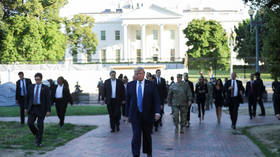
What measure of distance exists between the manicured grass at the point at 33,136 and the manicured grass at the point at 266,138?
16.0 feet

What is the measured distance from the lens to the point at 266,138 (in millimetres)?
10328

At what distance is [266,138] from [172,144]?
8.66 ft

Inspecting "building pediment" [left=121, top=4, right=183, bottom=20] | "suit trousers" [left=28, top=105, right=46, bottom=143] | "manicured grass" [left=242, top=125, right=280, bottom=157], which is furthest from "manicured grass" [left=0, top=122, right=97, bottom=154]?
"building pediment" [left=121, top=4, right=183, bottom=20]

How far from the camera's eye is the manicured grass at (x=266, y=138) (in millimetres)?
8580

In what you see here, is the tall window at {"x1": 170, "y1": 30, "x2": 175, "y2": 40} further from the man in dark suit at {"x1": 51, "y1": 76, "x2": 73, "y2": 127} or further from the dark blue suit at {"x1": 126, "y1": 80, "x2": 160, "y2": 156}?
the dark blue suit at {"x1": 126, "y1": 80, "x2": 160, "y2": 156}

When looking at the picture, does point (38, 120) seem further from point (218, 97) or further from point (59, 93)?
point (218, 97)

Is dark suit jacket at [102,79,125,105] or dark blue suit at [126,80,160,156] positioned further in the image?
dark suit jacket at [102,79,125,105]

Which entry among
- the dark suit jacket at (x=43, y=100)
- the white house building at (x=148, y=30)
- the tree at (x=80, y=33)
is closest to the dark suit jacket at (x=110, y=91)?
the dark suit jacket at (x=43, y=100)

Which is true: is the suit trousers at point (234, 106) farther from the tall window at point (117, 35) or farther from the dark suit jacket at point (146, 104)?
the tall window at point (117, 35)

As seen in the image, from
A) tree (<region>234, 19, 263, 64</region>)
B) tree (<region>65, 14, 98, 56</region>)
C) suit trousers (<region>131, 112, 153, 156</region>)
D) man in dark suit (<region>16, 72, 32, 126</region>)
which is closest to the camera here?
suit trousers (<region>131, 112, 153, 156</region>)

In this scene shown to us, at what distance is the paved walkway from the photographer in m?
8.46

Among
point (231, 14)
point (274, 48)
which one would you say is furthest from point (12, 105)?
point (231, 14)

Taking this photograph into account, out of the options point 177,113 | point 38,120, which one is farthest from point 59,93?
point 177,113

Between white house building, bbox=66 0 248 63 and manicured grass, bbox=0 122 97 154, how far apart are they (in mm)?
55171
